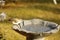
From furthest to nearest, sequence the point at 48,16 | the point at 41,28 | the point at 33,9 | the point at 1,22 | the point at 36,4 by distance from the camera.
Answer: the point at 36,4, the point at 33,9, the point at 48,16, the point at 1,22, the point at 41,28

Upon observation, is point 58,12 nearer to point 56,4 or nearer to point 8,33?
point 56,4

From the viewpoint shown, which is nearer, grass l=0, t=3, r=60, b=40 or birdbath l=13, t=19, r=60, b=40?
birdbath l=13, t=19, r=60, b=40

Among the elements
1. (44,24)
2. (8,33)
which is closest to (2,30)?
(8,33)

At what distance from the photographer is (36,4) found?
9430 mm

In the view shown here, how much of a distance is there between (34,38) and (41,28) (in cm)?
48

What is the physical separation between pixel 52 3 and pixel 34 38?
17.1 ft

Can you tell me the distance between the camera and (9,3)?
9.46 meters

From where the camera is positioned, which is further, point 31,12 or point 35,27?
point 31,12

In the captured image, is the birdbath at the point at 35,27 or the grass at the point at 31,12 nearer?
the birdbath at the point at 35,27

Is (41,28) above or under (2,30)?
above

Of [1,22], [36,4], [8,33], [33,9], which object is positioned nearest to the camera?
[8,33]

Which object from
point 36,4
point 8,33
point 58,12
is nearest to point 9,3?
point 36,4

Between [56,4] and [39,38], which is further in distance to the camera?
[56,4]

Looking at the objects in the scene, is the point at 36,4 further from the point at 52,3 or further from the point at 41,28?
the point at 41,28
